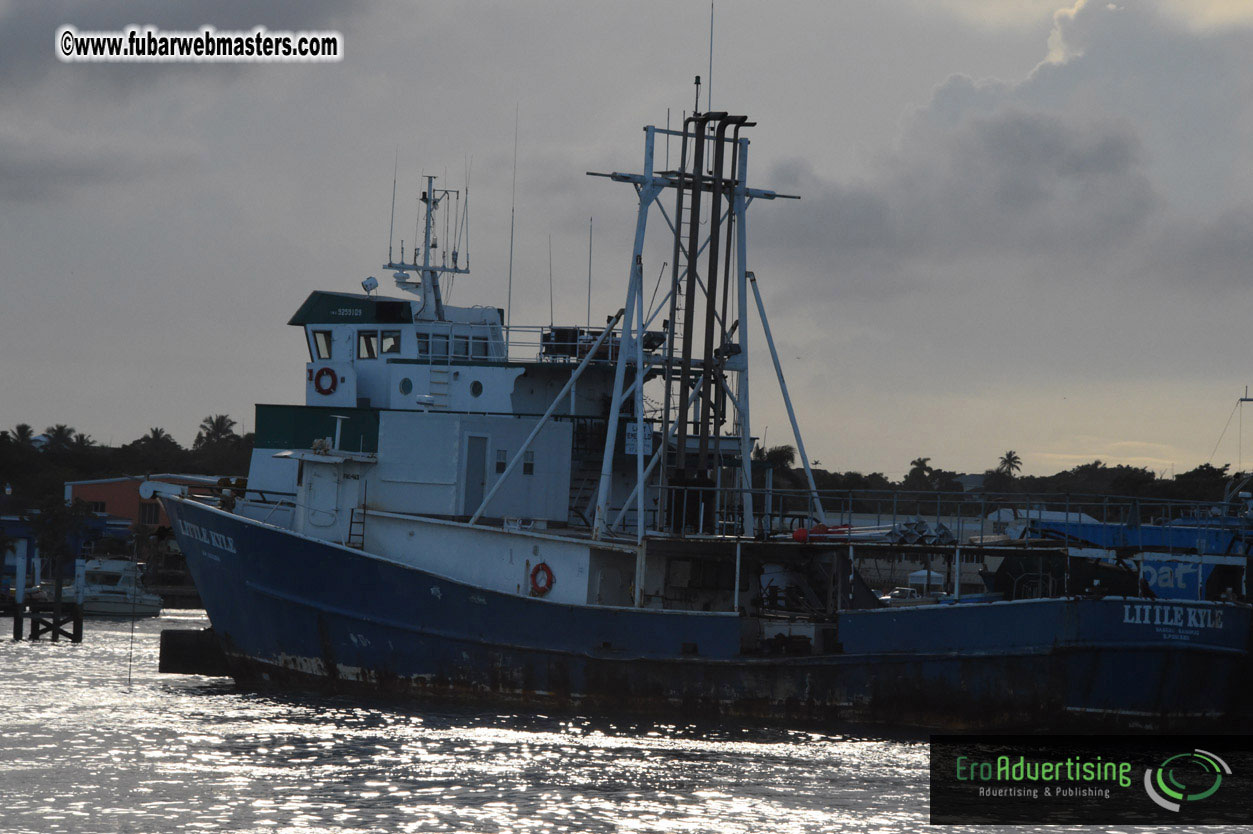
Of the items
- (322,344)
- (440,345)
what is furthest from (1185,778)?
(322,344)

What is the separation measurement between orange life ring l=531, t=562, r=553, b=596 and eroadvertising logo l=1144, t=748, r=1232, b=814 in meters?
10.6

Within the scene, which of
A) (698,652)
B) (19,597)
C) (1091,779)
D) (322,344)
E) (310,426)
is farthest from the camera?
(19,597)

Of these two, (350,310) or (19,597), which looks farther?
(19,597)

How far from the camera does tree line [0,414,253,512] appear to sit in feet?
256

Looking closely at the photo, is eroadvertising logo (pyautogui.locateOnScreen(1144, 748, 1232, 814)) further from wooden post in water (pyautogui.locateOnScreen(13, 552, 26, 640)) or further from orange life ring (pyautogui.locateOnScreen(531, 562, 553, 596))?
wooden post in water (pyautogui.locateOnScreen(13, 552, 26, 640))

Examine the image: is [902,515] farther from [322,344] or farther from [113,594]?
[113,594]

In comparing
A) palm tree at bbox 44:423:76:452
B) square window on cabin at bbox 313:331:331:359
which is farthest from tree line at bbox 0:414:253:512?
square window on cabin at bbox 313:331:331:359

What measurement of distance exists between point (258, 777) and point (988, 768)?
35.0 ft

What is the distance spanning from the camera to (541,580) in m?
26.6

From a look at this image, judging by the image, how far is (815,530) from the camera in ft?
87.2

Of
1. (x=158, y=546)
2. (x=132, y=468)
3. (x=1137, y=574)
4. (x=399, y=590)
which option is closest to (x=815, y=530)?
(x=1137, y=574)

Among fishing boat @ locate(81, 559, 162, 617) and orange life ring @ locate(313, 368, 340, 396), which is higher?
orange life ring @ locate(313, 368, 340, 396)

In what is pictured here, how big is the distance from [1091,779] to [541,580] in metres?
10.1

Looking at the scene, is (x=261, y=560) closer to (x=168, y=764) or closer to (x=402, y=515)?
(x=402, y=515)
